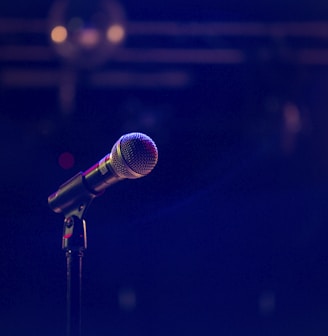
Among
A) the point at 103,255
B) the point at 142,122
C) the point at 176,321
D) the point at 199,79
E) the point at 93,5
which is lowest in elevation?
the point at 176,321

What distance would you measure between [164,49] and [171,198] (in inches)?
33.9

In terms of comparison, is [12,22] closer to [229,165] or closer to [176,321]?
[229,165]

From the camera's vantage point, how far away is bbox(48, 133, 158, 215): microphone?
4.30 ft

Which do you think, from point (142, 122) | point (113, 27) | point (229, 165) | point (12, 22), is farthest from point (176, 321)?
point (12, 22)

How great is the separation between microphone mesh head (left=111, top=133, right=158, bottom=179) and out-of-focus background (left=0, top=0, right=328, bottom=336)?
112 cm

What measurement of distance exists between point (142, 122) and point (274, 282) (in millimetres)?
917

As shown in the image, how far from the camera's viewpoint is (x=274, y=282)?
2449mm

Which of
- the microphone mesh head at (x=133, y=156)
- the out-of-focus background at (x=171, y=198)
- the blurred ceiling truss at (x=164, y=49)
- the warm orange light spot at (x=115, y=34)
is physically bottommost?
the microphone mesh head at (x=133, y=156)

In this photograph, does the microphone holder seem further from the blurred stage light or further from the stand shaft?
the blurred stage light

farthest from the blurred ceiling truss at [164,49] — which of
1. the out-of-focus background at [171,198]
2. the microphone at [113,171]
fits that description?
the microphone at [113,171]

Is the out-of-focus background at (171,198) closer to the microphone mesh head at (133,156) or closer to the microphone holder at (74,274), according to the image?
the microphone holder at (74,274)

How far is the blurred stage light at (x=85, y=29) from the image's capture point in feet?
8.34

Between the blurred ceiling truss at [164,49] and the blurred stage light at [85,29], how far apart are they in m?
0.13

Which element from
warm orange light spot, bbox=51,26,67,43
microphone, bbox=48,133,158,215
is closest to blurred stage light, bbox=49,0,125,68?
warm orange light spot, bbox=51,26,67,43
